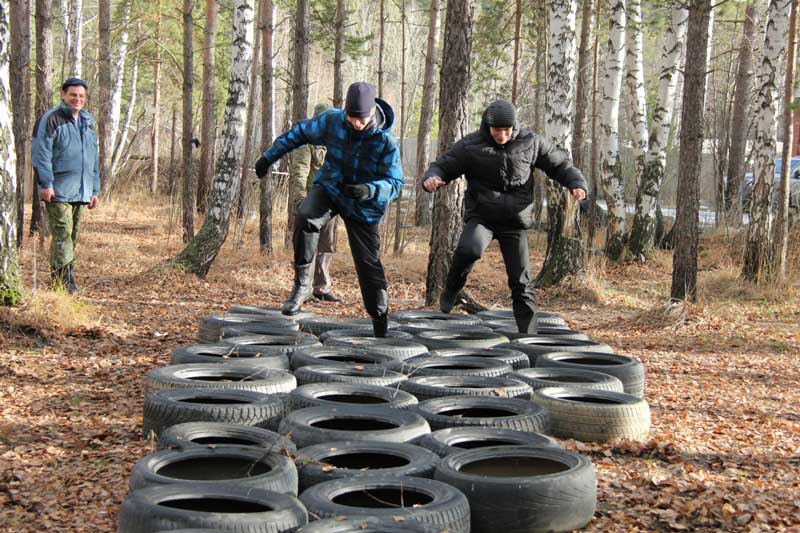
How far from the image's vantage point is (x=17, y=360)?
24.0ft

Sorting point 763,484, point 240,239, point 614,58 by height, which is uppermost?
point 614,58

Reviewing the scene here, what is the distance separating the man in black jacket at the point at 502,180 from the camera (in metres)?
7.76

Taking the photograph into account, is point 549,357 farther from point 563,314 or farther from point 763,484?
point 563,314

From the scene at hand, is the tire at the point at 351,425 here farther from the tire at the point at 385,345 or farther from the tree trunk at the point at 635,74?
the tree trunk at the point at 635,74

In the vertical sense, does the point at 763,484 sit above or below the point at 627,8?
below

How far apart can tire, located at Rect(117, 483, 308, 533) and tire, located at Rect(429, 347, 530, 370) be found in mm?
3644

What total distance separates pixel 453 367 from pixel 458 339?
81 cm

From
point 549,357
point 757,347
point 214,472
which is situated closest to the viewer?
point 214,472

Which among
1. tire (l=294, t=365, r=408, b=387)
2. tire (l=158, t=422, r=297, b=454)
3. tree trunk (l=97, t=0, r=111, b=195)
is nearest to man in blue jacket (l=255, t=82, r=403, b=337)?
tire (l=294, t=365, r=408, b=387)

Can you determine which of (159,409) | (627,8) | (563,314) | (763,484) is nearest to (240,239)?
(563,314)

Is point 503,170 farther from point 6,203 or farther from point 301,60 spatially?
point 301,60

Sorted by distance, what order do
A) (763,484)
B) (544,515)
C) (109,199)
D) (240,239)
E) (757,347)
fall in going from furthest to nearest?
1. (109,199)
2. (240,239)
3. (757,347)
4. (763,484)
5. (544,515)

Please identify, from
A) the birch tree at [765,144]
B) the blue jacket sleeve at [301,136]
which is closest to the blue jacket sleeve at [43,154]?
the blue jacket sleeve at [301,136]

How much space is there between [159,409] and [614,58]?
13.4 metres
